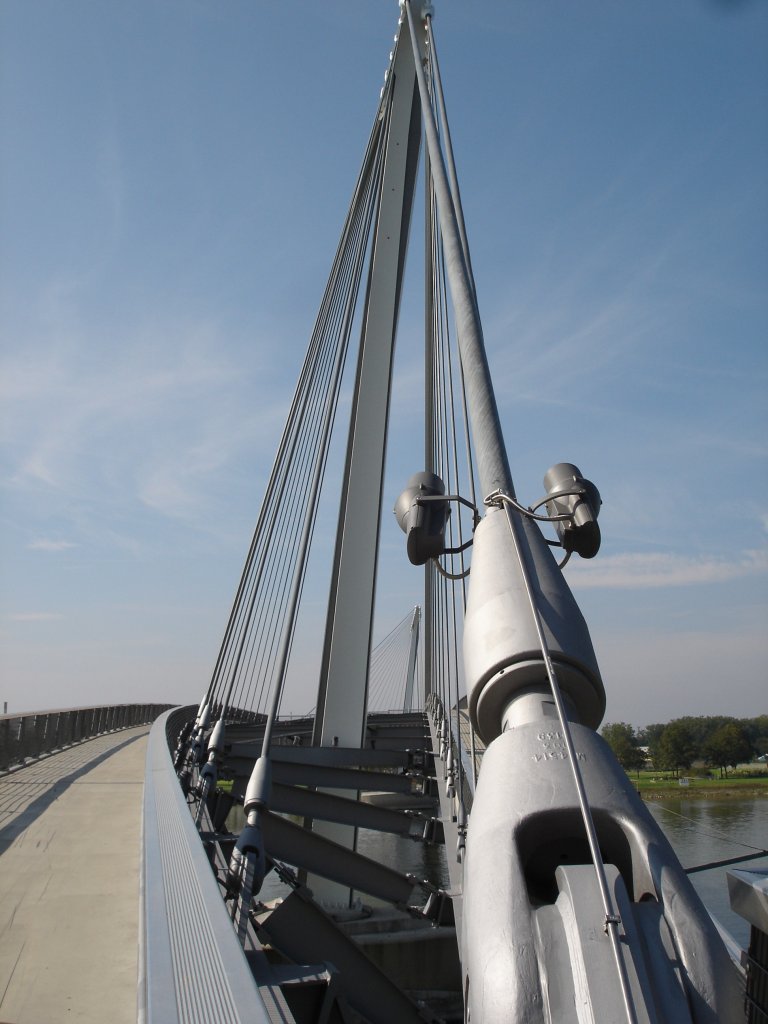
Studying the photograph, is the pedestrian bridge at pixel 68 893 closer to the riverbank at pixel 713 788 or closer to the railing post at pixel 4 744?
the railing post at pixel 4 744

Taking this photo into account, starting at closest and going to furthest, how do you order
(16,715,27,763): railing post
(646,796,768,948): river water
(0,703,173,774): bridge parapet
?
1. (0,703,173,774): bridge parapet
2. (16,715,27,763): railing post
3. (646,796,768,948): river water

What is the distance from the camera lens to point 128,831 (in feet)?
19.8

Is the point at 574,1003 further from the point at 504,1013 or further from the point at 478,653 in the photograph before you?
the point at 478,653

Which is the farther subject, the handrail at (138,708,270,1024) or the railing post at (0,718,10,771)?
the railing post at (0,718,10,771)

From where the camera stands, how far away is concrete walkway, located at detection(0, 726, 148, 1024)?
9.35 feet

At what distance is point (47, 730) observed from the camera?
42.2ft

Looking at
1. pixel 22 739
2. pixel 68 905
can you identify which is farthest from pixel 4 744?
pixel 68 905

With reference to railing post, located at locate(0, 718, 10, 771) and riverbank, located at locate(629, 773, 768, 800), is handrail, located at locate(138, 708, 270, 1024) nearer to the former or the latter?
railing post, located at locate(0, 718, 10, 771)

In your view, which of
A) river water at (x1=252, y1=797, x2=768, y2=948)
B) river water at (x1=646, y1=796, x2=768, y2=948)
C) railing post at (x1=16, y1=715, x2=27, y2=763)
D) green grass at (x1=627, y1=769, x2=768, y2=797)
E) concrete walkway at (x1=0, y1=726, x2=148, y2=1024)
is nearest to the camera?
concrete walkway at (x1=0, y1=726, x2=148, y2=1024)

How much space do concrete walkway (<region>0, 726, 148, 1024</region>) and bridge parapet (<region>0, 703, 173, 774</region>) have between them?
7.94ft

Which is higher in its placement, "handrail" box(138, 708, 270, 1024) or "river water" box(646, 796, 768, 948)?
"handrail" box(138, 708, 270, 1024)

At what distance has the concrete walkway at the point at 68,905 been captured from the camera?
285 cm

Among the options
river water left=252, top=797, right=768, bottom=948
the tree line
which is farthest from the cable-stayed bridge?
the tree line

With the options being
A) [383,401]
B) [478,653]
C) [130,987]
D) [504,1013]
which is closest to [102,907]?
[130,987]
